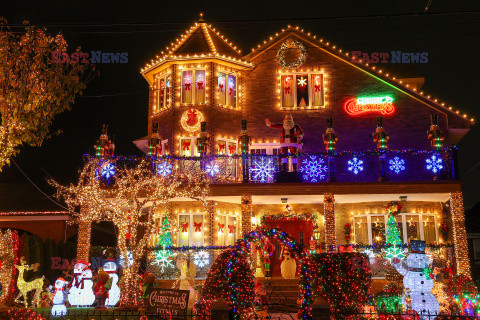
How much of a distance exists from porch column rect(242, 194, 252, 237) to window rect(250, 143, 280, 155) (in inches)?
138

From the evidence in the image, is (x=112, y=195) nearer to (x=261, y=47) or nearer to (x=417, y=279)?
(x=261, y=47)

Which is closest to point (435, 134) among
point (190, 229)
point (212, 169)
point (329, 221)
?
point (329, 221)

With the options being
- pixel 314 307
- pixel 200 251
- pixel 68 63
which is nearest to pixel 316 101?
pixel 200 251

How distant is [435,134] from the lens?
1781 centimetres

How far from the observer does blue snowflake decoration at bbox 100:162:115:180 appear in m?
17.2

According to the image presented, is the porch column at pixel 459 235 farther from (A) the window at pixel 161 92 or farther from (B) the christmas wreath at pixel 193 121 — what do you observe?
(A) the window at pixel 161 92

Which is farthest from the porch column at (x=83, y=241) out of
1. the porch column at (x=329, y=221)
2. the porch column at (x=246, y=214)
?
the porch column at (x=329, y=221)

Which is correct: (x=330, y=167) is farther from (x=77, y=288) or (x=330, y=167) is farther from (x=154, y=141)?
(x=77, y=288)

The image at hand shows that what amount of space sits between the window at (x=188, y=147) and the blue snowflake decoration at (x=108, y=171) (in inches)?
131

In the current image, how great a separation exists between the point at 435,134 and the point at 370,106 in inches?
130

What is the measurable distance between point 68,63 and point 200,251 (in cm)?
823

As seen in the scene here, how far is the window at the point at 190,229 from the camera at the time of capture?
60.7ft

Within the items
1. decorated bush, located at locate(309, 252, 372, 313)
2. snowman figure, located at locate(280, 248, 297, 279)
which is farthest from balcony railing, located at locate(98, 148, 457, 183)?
decorated bush, located at locate(309, 252, 372, 313)

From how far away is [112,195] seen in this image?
17.2 meters
